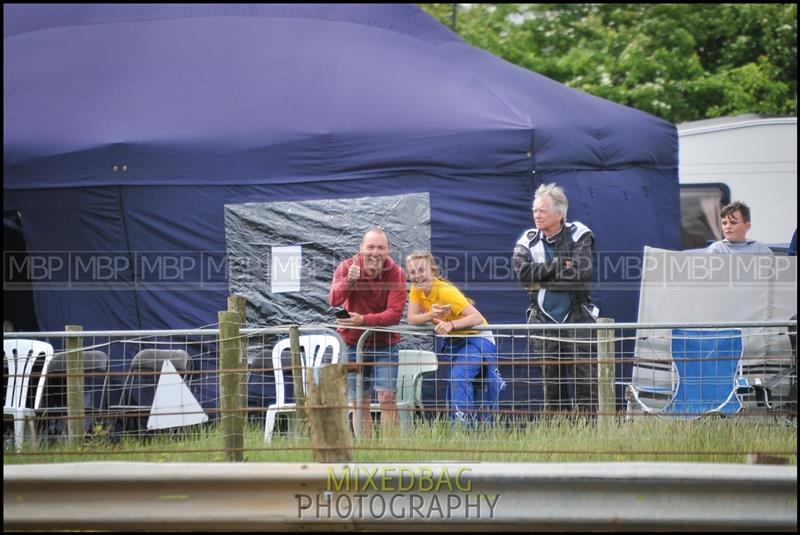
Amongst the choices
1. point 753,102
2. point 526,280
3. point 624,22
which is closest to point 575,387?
point 526,280

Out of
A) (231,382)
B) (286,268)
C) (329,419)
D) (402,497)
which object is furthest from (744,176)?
(402,497)

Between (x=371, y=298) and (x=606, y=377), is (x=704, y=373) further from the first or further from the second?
(x=371, y=298)

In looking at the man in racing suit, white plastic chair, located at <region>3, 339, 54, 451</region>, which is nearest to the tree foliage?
the man in racing suit

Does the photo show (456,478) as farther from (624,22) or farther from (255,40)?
(624,22)

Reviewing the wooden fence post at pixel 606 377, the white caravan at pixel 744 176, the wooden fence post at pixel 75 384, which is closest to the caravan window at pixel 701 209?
the white caravan at pixel 744 176

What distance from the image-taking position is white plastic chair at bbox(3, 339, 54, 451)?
26.5 ft

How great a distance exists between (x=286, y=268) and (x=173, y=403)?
1.80 meters

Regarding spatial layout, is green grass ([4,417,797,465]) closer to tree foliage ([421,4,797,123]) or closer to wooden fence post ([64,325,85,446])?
wooden fence post ([64,325,85,446])

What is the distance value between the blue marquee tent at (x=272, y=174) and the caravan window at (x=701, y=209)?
2.64 meters

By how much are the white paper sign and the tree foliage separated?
10993 mm

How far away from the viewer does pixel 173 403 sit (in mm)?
8445

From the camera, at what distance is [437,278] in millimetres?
7879

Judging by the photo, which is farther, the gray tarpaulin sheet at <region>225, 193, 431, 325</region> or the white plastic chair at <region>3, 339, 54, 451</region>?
the gray tarpaulin sheet at <region>225, 193, 431, 325</region>

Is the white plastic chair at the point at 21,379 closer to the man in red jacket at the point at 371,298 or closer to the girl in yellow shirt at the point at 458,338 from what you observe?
the man in red jacket at the point at 371,298
